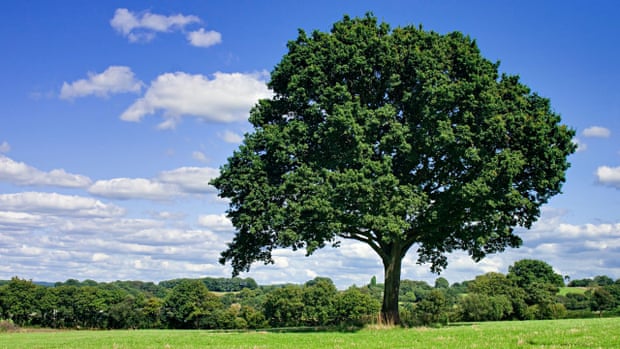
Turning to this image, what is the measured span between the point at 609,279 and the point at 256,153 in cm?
9546

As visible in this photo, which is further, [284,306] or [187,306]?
[284,306]

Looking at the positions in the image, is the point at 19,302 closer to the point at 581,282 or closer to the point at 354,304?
the point at 354,304

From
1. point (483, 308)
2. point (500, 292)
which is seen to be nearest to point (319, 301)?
point (483, 308)

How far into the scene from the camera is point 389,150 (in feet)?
99.0

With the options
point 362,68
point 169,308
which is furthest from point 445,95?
point 169,308

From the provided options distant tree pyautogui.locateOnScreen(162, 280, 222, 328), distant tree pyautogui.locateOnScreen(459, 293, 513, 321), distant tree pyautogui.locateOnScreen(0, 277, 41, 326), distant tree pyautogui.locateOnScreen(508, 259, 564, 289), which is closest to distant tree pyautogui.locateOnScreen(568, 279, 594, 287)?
distant tree pyautogui.locateOnScreen(508, 259, 564, 289)

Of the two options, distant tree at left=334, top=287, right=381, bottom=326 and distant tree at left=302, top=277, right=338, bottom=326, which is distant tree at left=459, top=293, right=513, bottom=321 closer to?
distant tree at left=334, top=287, right=381, bottom=326

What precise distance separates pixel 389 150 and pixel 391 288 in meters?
8.62

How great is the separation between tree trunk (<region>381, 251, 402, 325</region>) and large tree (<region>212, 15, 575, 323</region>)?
0.23ft

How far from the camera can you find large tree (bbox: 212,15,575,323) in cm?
2803

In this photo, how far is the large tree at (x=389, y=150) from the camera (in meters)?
28.0

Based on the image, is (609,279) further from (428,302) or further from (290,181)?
(290,181)

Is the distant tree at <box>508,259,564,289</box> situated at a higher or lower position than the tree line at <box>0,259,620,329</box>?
higher

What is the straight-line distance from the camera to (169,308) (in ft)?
213
